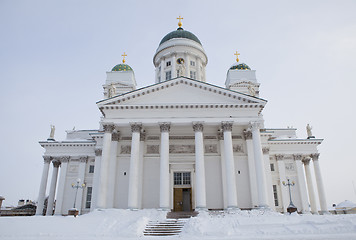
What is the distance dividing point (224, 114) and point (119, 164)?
405 inches

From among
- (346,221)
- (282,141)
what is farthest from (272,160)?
(346,221)

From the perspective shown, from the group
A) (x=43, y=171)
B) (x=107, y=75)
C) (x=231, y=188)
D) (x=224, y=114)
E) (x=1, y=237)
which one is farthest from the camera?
(x=107, y=75)

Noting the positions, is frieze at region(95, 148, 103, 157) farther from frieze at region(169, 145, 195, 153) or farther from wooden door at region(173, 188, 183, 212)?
wooden door at region(173, 188, 183, 212)

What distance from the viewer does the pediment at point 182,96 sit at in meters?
21.6

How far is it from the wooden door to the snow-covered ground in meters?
7.77

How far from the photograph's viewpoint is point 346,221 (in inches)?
511

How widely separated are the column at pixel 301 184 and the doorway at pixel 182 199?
1237cm

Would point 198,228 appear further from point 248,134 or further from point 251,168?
point 248,134

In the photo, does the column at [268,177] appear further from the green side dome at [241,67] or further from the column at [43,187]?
the column at [43,187]

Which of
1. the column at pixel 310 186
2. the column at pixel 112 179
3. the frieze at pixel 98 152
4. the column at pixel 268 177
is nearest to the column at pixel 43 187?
the frieze at pixel 98 152

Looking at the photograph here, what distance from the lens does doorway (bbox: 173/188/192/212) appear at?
909 inches

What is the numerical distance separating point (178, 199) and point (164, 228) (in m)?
8.43

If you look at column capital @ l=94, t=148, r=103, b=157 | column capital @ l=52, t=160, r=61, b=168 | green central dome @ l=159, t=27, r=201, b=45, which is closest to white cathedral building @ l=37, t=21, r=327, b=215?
column capital @ l=94, t=148, r=103, b=157

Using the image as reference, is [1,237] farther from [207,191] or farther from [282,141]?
[282,141]
